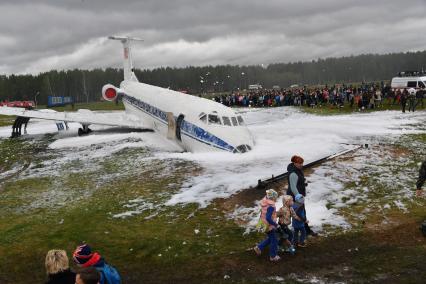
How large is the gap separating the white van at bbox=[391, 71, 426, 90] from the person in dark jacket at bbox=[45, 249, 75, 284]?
1885 inches

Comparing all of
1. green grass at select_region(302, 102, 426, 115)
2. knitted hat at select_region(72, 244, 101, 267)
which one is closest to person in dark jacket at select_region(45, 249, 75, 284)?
knitted hat at select_region(72, 244, 101, 267)

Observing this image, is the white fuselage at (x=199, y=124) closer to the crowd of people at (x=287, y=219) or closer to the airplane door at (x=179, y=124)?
the airplane door at (x=179, y=124)

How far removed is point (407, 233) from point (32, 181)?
16.5 m

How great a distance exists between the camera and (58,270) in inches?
235

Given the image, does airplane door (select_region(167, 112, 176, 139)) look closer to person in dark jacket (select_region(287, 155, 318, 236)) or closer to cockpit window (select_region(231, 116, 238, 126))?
cockpit window (select_region(231, 116, 238, 126))

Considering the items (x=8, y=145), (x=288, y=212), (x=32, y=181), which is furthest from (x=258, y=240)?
(x=8, y=145)

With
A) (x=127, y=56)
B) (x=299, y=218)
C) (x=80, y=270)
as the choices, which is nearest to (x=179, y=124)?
(x=299, y=218)

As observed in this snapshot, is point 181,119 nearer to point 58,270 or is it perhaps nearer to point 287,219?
point 287,219

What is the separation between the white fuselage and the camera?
22.0 m

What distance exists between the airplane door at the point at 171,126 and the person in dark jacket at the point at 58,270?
797 inches

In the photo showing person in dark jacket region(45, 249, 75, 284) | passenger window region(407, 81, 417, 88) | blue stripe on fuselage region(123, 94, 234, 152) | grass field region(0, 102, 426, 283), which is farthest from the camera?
passenger window region(407, 81, 417, 88)

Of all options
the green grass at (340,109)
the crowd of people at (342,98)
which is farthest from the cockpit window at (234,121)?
Answer: the crowd of people at (342,98)

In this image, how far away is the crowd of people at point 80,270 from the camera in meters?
5.72

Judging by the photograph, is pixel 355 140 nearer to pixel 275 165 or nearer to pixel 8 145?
pixel 275 165
